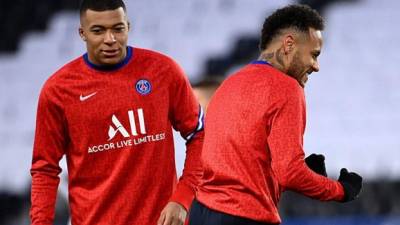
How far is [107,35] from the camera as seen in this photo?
10.2ft

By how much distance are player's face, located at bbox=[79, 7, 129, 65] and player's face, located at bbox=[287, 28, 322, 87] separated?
56 centimetres

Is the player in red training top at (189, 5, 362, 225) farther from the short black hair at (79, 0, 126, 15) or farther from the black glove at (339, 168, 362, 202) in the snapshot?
the short black hair at (79, 0, 126, 15)

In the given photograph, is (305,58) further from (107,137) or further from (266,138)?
(107,137)

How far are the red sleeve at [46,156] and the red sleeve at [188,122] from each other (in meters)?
0.39

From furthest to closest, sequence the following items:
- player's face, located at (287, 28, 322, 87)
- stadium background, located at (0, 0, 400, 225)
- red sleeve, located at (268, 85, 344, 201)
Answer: stadium background, located at (0, 0, 400, 225)
player's face, located at (287, 28, 322, 87)
red sleeve, located at (268, 85, 344, 201)

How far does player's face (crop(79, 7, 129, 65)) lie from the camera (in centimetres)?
312

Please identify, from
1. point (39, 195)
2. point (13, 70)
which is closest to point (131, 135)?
point (39, 195)

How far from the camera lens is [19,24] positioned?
10047mm

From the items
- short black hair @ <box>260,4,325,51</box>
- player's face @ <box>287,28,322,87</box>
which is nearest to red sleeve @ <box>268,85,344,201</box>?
player's face @ <box>287,28,322,87</box>

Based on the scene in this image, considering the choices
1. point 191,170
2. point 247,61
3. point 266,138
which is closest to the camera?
point 266,138

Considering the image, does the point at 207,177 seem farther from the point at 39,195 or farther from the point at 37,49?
the point at 37,49

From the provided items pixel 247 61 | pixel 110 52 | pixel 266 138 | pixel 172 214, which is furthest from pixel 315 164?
pixel 247 61

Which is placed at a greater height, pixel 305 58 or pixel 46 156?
pixel 305 58

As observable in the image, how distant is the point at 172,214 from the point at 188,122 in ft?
1.17
